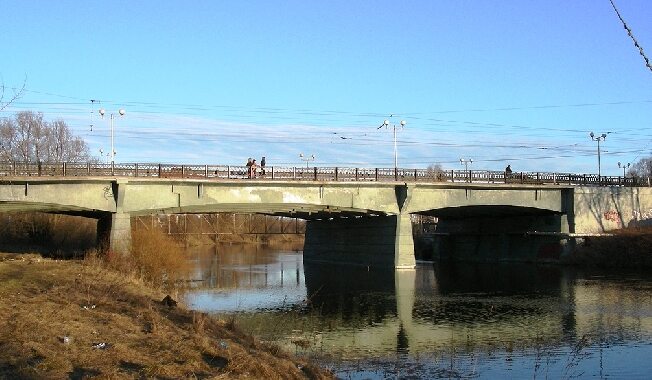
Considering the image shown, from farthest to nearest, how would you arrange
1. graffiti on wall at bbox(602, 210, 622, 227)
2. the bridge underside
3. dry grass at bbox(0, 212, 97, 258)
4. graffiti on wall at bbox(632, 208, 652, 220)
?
1. graffiti on wall at bbox(632, 208, 652, 220)
2. graffiti on wall at bbox(602, 210, 622, 227)
3. the bridge underside
4. dry grass at bbox(0, 212, 97, 258)

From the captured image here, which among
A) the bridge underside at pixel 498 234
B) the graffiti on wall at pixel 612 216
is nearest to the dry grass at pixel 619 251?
the bridge underside at pixel 498 234

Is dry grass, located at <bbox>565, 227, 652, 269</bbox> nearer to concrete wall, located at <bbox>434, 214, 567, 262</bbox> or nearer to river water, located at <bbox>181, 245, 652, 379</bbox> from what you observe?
concrete wall, located at <bbox>434, 214, 567, 262</bbox>

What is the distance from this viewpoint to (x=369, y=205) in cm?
6188

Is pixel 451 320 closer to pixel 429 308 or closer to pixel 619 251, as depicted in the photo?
pixel 429 308

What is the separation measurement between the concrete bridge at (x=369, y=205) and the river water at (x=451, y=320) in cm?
620

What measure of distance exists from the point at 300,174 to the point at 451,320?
→ 1167 inches

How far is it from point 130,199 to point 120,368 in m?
42.1

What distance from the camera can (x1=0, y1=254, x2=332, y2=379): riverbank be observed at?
1246 centimetres

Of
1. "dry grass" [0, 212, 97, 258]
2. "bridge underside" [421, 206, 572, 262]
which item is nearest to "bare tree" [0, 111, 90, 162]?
"dry grass" [0, 212, 97, 258]

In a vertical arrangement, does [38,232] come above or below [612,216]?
below

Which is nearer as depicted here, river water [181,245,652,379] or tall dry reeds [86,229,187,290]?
river water [181,245,652,379]

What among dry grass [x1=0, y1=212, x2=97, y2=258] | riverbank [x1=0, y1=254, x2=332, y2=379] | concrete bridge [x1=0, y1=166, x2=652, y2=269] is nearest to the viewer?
riverbank [x1=0, y1=254, x2=332, y2=379]

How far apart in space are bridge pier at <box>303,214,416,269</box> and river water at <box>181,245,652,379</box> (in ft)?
15.0

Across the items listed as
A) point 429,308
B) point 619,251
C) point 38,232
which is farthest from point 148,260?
point 619,251
